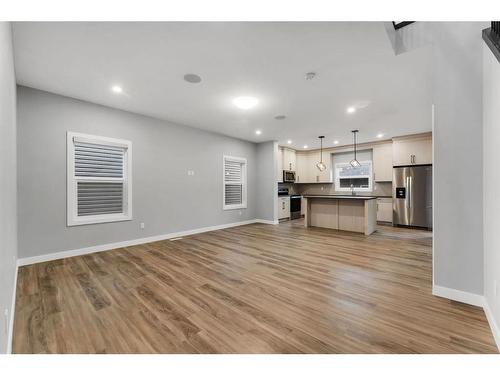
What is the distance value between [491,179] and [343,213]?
388 centimetres

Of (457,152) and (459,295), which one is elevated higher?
(457,152)

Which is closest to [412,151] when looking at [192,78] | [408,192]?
[408,192]

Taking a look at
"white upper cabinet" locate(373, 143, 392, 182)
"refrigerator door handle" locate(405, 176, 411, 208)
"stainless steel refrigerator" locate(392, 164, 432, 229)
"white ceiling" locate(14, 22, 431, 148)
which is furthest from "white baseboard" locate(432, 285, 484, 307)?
"white upper cabinet" locate(373, 143, 392, 182)

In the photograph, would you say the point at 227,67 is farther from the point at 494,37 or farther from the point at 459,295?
the point at 459,295

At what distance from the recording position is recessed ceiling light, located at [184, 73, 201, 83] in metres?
2.81

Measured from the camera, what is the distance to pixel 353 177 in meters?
7.66

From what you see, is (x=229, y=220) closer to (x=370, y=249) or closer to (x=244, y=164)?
(x=244, y=164)

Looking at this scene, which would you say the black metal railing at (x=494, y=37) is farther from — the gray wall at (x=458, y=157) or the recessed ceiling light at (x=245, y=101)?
the recessed ceiling light at (x=245, y=101)

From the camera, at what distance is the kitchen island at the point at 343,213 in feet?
16.9

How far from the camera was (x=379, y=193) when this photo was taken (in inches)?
276

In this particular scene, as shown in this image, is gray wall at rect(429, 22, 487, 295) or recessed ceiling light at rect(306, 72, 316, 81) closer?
gray wall at rect(429, 22, 487, 295)

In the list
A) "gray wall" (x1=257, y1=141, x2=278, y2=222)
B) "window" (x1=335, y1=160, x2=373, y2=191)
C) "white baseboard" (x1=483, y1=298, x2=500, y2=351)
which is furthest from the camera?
"window" (x1=335, y1=160, x2=373, y2=191)

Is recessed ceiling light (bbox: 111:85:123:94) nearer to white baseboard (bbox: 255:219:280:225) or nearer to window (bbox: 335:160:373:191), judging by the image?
white baseboard (bbox: 255:219:280:225)

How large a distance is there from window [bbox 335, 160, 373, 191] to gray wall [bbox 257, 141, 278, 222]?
2.82 m
